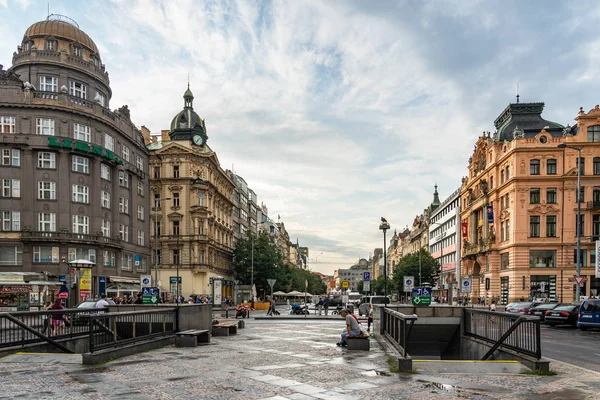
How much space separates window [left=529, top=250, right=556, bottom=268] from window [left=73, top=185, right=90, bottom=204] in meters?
45.5

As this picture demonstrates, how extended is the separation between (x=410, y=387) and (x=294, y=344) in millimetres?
8638

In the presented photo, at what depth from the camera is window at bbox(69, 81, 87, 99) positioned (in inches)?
1939

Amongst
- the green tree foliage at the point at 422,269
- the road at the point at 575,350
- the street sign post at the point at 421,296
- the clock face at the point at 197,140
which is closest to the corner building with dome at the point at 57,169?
the clock face at the point at 197,140

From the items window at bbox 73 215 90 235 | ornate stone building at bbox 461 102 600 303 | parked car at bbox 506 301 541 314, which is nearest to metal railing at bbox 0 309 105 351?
parked car at bbox 506 301 541 314

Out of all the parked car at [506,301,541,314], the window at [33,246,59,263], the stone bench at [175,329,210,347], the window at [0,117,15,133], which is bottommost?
the parked car at [506,301,541,314]

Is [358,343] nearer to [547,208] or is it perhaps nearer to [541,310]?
[541,310]

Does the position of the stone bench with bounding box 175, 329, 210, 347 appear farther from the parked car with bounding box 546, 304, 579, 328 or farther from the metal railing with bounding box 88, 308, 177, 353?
the parked car with bounding box 546, 304, 579, 328

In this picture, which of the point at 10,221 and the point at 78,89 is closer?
the point at 10,221

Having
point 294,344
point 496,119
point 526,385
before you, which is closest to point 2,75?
point 294,344

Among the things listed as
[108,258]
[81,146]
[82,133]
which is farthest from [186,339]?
[108,258]

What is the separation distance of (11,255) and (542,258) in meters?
51.6

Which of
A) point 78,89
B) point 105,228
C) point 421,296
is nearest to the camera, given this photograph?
point 421,296

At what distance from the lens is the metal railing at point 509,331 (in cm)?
1285

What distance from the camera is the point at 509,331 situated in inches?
563
